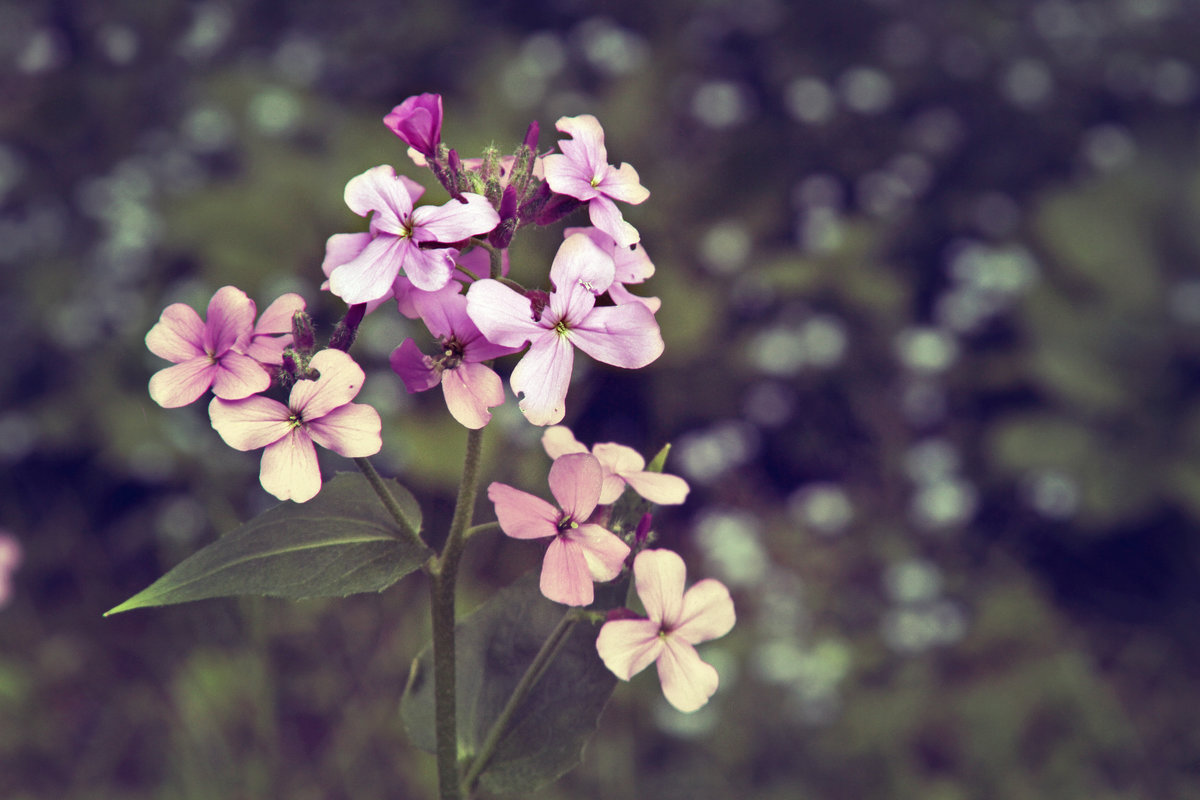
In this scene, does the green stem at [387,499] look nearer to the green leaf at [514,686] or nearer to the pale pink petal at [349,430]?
the pale pink petal at [349,430]

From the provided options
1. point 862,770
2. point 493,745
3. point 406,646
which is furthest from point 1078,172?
point 493,745

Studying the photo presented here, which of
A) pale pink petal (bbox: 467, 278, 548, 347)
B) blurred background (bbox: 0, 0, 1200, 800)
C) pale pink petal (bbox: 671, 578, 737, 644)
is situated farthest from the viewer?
blurred background (bbox: 0, 0, 1200, 800)

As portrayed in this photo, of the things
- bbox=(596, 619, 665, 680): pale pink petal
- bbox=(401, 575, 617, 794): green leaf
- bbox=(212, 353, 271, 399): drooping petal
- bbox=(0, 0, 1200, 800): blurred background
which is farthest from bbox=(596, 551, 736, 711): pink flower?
bbox=(0, 0, 1200, 800): blurred background

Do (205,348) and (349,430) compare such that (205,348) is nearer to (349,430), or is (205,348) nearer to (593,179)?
(349,430)

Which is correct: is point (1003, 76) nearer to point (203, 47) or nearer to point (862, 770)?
point (862, 770)

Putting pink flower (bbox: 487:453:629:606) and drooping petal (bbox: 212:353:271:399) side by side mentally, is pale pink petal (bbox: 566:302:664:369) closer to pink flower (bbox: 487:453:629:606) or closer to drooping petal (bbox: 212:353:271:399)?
pink flower (bbox: 487:453:629:606)

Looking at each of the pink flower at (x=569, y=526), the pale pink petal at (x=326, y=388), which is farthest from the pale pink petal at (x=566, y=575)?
the pale pink petal at (x=326, y=388)
